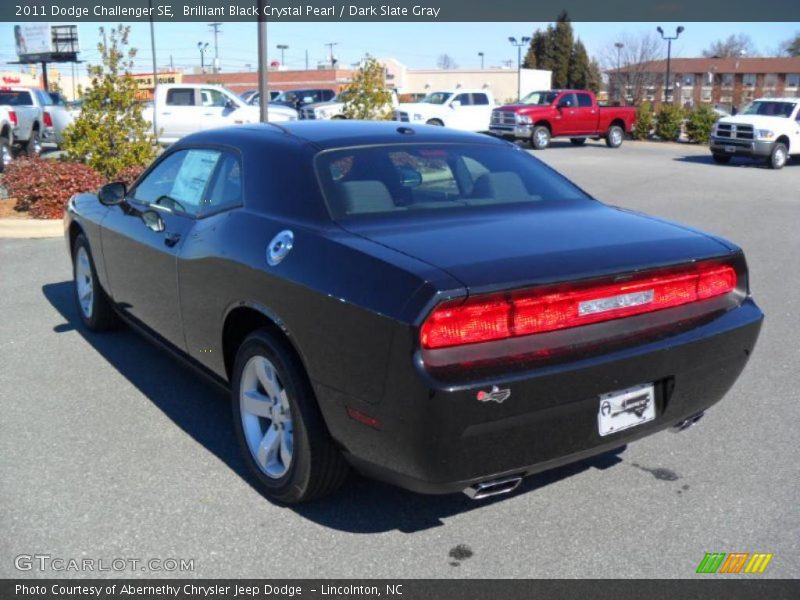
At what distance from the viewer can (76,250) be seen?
21.1 feet

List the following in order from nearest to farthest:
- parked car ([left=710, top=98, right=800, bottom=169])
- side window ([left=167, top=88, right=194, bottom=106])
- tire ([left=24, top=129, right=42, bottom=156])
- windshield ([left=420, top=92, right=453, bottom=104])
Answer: tire ([left=24, top=129, right=42, bottom=156])
side window ([left=167, top=88, right=194, bottom=106])
parked car ([left=710, top=98, right=800, bottom=169])
windshield ([left=420, top=92, right=453, bottom=104])

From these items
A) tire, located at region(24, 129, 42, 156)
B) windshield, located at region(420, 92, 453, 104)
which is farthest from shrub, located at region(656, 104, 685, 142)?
tire, located at region(24, 129, 42, 156)

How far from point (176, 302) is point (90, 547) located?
1.51 meters

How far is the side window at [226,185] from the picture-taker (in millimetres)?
4173

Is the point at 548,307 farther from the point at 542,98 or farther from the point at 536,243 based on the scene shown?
the point at 542,98

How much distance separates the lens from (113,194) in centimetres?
540

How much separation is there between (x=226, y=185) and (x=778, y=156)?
2183 centimetres

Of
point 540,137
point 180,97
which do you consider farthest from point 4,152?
point 540,137

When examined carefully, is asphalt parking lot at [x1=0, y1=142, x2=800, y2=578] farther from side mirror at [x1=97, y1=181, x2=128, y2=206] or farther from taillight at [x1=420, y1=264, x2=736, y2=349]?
side mirror at [x1=97, y1=181, x2=128, y2=206]

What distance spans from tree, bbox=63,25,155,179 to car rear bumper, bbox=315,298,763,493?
399 inches

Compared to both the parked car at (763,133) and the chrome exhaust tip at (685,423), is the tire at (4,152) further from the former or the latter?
the parked car at (763,133)

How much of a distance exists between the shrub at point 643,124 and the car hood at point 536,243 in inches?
1238

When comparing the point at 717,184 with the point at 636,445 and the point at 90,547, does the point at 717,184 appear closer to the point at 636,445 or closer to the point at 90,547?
the point at 636,445

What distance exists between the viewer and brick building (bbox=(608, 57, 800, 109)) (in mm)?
64562
